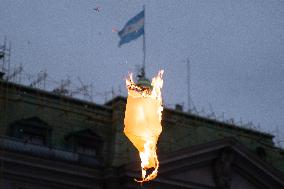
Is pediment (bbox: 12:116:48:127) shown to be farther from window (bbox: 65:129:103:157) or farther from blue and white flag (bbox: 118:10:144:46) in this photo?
blue and white flag (bbox: 118:10:144:46)

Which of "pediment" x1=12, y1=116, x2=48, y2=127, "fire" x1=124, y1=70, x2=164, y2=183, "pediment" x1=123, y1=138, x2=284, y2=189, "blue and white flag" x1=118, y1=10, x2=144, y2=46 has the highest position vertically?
"blue and white flag" x1=118, y1=10, x2=144, y2=46

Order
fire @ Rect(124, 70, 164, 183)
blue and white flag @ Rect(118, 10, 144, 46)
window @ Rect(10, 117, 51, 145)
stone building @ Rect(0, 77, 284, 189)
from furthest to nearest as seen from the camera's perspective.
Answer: window @ Rect(10, 117, 51, 145) → blue and white flag @ Rect(118, 10, 144, 46) → stone building @ Rect(0, 77, 284, 189) → fire @ Rect(124, 70, 164, 183)

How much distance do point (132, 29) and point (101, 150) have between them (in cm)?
845

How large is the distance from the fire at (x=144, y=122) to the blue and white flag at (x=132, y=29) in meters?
16.8

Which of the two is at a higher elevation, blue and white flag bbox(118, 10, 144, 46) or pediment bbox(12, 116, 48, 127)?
blue and white flag bbox(118, 10, 144, 46)

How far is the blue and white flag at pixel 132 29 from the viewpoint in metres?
42.9

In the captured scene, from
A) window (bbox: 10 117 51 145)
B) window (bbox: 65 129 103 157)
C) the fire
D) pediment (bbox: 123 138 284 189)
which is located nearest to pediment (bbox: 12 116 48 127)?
window (bbox: 10 117 51 145)

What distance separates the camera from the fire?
82.7 feet

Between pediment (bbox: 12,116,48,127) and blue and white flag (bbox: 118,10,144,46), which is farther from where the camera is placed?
pediment (bbox: 12,116,48,127)

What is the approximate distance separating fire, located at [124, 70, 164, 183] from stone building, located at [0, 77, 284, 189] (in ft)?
55.1

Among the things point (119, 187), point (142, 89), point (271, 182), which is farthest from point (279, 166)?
point (142, 89)

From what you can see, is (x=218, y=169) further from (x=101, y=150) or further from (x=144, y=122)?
(x=144, y=122)

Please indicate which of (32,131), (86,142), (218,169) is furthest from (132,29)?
(218,169)

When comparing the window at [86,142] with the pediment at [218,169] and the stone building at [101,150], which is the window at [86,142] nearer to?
the stone building at [101,150]
